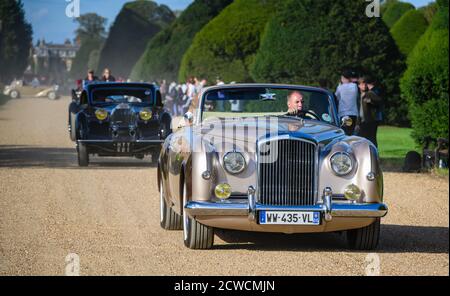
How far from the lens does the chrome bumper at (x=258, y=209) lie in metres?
9.14

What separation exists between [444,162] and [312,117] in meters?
7.73

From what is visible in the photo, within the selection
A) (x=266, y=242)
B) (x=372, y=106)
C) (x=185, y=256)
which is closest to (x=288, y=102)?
(x=266, y=242)

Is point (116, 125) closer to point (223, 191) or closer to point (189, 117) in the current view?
point (189, 117)

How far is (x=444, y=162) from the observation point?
18156mm

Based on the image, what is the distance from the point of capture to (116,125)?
1941cm

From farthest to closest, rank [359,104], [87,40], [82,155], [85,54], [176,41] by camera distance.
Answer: [87,40] < [85,54] < [176,41] < [82,155] < [359,104]

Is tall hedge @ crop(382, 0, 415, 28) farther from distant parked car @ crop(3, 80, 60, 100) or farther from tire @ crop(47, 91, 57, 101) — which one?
distant parked car @ crop(3, 80, 60, 100)

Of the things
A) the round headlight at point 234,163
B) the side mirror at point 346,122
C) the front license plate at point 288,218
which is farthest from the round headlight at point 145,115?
the front license plate at point 288,218

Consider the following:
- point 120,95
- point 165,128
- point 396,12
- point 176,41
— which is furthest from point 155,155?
point 176,41

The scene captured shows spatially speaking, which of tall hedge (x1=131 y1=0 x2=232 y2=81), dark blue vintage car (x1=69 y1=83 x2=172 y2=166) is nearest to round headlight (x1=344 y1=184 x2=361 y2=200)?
dark blue vintage car (x1=69 y1=83 x2=172 y2=166)

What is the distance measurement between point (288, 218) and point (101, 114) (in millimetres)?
10722

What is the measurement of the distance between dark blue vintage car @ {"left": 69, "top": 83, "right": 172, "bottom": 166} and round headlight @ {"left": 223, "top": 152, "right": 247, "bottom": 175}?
9851 millimetres

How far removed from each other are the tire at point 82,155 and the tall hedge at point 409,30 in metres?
22.9

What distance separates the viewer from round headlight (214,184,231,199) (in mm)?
9289
